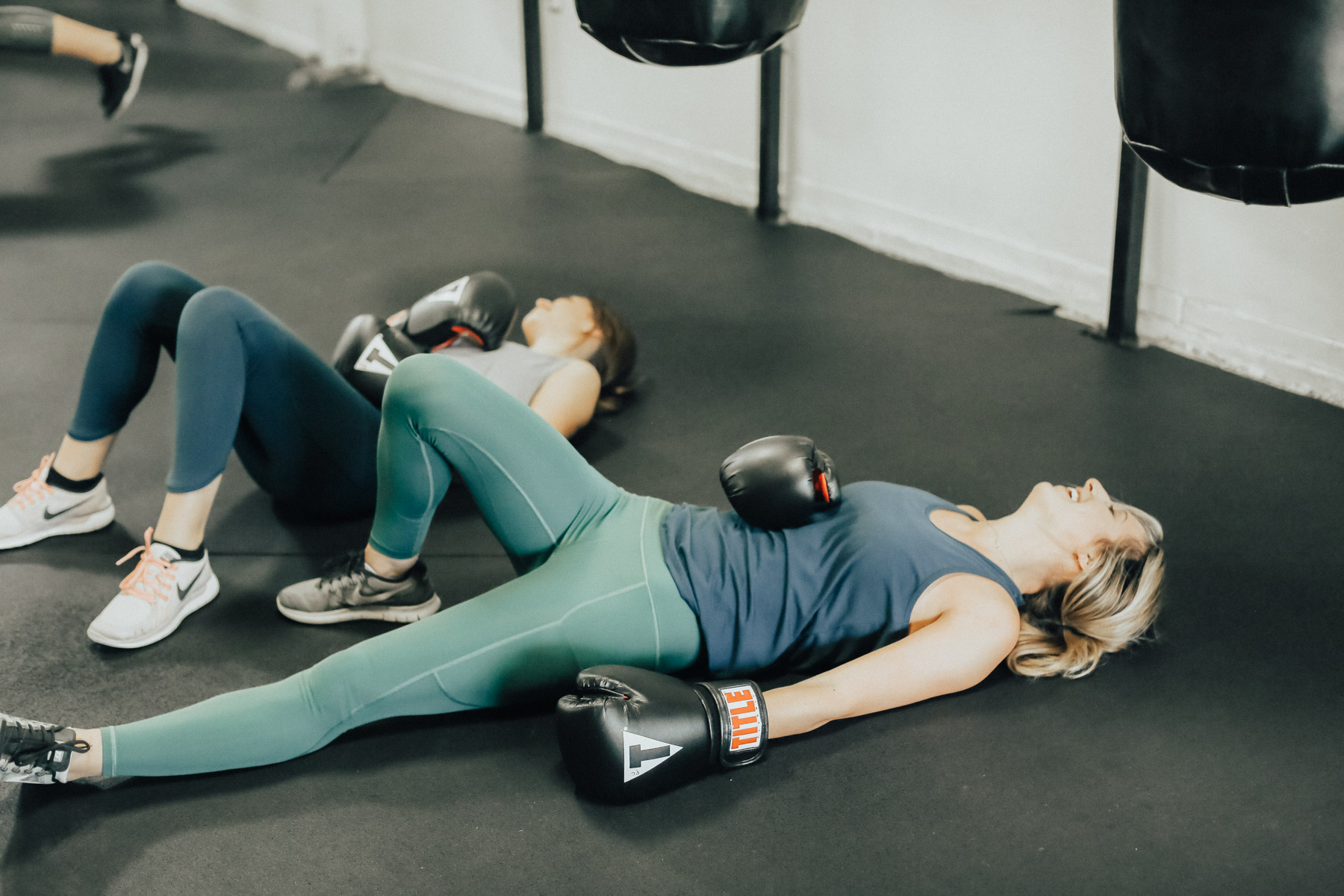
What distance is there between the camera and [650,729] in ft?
5.93

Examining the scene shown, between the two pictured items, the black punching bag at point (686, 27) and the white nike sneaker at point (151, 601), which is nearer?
the black punching bag at point (686, 27)

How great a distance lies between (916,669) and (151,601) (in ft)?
4.81

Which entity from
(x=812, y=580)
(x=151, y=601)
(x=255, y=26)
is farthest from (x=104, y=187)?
(x=812, y=580)

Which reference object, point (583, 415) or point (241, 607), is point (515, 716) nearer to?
point (241, 607)

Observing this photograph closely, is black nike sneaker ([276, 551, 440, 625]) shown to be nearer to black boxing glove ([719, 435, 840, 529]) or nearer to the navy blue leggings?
the navy blue leggings

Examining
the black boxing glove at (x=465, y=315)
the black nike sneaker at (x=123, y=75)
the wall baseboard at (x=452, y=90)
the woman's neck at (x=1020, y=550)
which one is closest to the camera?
the woman's neck at (x=1020, y=550)

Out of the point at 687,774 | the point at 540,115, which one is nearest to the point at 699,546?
the point at 687,774

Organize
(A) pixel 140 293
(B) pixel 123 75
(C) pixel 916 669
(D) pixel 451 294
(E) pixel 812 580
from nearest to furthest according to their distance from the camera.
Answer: (C) pixel 916 669, (E) pixel 812 580, (A) pixel 140 293, (D) pixel 451 294, (B) pixel 123 75

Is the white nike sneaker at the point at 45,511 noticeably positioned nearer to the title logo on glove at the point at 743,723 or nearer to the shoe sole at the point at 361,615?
the shoe sole at the point at 361,615

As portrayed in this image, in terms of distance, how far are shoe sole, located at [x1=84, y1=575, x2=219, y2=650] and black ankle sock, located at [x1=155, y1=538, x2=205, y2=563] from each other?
0.07m

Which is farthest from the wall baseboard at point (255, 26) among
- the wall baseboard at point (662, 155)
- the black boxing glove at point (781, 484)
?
the black boxing glove at point (781, 484)

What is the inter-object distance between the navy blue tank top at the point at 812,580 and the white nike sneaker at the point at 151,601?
1.01m

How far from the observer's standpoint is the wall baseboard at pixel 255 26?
7414 mm

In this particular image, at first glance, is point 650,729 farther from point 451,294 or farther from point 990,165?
point 990,165
